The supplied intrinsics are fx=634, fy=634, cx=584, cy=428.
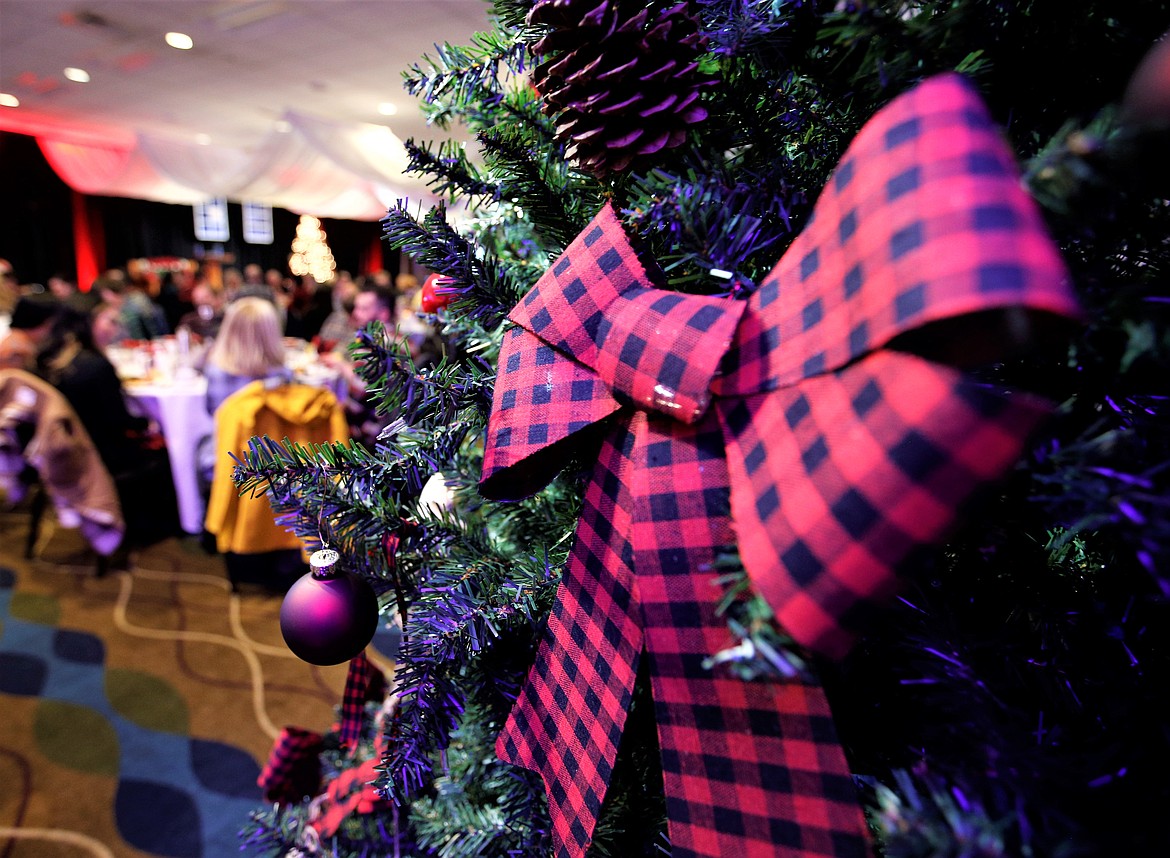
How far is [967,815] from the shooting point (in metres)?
0.26

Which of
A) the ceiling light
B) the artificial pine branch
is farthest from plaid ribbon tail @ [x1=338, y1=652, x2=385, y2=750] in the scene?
the ceiling light

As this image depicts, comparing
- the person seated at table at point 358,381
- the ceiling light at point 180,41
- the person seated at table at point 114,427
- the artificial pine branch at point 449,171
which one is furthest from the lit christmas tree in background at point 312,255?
the artificial pine branch at point 449,171

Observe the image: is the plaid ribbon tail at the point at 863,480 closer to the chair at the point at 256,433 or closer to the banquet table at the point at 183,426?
the chair at the point at 256,433

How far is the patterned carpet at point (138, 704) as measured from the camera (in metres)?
1.40

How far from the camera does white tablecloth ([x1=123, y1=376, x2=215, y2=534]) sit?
2.71 metres

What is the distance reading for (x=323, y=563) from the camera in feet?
1.56

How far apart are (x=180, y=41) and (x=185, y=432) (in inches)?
134

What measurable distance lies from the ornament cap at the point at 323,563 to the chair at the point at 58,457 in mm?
2545

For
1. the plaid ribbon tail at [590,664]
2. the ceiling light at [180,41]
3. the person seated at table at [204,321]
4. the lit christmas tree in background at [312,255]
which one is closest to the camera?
the plaid ribbon tail at [590,664]

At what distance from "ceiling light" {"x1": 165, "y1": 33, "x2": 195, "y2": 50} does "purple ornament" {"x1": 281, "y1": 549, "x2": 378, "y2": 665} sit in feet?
17.5

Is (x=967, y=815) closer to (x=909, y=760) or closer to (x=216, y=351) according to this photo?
(x=909, y=760)

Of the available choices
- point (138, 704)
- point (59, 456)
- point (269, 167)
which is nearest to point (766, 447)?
point (138, 704)

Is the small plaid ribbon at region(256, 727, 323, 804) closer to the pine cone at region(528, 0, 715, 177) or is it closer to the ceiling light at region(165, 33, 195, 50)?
the pine cone at region(528, 0, 715, 177)

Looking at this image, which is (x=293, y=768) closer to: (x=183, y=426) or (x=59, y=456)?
(x=59, y=456)
